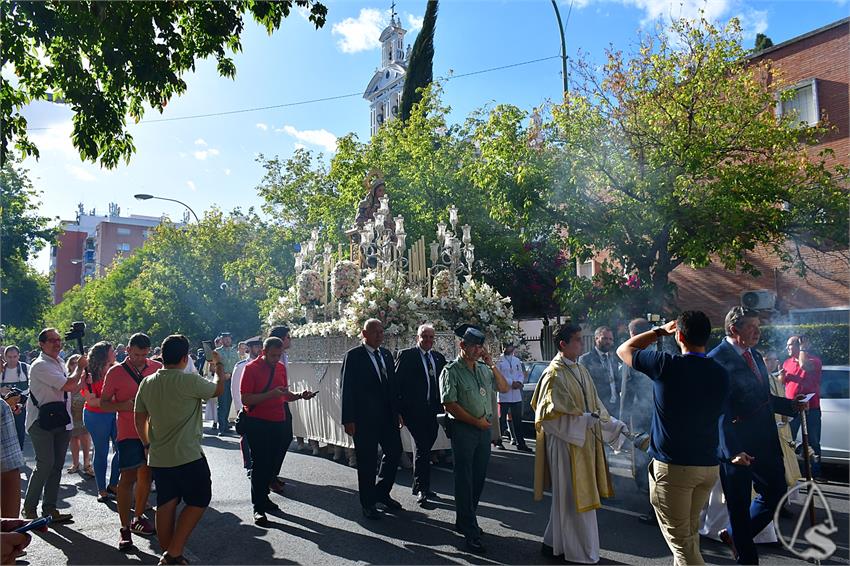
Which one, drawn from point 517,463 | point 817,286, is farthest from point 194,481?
point 817,286

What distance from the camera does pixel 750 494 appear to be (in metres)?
5.07

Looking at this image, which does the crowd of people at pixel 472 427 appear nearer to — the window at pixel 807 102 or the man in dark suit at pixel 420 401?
the man in dark suit at pixel 420 401

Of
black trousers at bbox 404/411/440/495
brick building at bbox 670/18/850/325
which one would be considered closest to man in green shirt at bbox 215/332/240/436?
black trousers at bbox 404/411/440/495

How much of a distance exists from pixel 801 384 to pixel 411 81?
22.6 metres

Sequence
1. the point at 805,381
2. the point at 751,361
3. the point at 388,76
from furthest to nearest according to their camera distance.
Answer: the point at 388,76 < the point at 805,381 < the point at 751,361

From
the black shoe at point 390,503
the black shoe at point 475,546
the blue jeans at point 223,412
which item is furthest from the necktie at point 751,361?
the blue jeans at point 223,412

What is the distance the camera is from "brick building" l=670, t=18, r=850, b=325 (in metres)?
20.2

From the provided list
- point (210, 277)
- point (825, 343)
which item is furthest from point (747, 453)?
point (210, 277)

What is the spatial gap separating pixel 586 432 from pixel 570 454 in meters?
0.22

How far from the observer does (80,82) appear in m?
8.04

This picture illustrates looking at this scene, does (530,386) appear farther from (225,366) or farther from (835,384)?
(225,366)

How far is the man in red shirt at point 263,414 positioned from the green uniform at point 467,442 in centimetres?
163

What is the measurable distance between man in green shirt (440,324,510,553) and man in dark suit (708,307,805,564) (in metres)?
2.00

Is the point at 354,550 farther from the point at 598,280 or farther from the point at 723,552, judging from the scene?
the point at 598,280
